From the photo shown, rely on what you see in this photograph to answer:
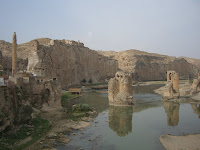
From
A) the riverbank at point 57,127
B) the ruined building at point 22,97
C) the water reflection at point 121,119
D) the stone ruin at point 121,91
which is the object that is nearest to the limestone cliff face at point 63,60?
the ruined building at point 22,97

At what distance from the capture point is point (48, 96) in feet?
83.2

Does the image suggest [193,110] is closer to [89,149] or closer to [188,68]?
[89,149]

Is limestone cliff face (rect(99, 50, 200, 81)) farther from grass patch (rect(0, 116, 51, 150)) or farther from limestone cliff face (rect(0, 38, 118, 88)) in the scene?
grass patch (rect(0, 116, 51, 150))

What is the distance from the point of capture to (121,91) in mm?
30781

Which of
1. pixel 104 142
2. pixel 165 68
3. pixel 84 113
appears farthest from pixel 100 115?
pixel 165 68

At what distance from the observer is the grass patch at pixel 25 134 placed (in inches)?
521

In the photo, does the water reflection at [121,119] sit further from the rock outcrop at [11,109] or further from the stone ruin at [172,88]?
the stone ruin at [172,88]

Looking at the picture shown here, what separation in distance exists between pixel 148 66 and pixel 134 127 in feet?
307

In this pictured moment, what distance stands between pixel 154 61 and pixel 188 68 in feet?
80.2

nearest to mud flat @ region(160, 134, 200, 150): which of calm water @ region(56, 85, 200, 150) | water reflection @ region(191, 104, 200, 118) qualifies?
calm water @ region(56, 85, 200, 150)

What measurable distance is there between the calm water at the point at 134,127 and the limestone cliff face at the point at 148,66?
2836 inches

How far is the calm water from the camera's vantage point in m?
15.8

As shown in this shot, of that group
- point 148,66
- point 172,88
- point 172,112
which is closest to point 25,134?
point 172,112

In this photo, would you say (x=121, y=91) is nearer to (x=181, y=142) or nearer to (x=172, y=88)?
(x=172, y=88)
